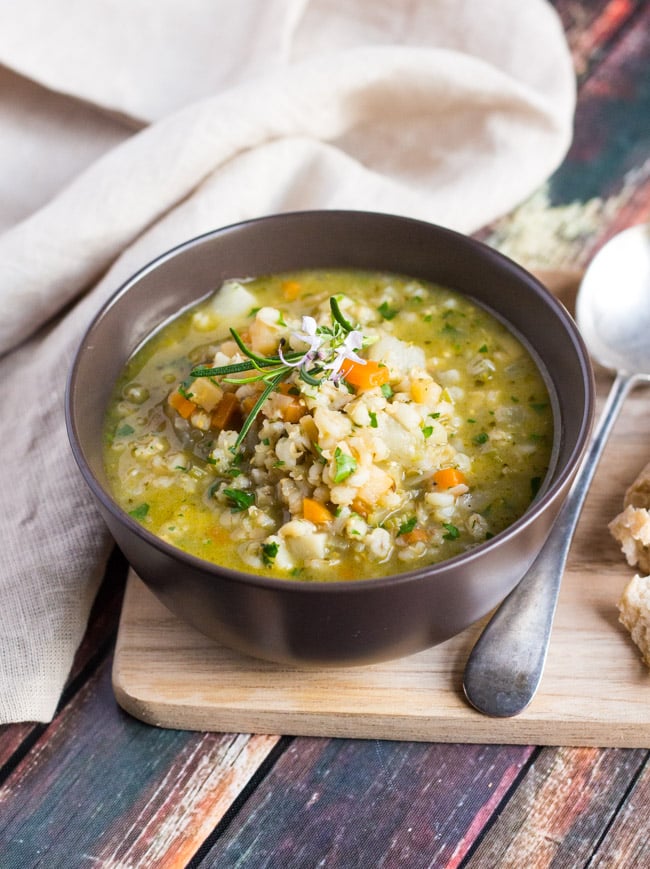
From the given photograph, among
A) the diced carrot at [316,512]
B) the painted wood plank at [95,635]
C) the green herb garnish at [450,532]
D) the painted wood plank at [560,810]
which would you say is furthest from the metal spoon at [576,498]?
the painted wood plank at [95,635]

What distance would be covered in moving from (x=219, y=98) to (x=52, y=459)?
1798 mm

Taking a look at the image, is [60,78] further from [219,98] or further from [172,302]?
[172,302]

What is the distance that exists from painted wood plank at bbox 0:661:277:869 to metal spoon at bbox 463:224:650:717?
748mm

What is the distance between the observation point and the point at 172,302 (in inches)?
155

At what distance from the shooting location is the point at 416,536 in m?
3.12

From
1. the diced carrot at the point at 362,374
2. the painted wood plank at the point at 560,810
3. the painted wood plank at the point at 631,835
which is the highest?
the diced carrot at the point at 362,374

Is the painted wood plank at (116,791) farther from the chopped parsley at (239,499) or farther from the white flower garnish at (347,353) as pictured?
the white flower garnish at (347,353)

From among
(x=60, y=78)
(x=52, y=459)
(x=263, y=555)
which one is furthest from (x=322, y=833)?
(x=60, y=78)

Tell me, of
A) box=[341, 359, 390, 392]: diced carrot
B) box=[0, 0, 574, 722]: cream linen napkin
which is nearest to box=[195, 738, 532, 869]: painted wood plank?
box=[341, 359, 390, 392]: diced carrot

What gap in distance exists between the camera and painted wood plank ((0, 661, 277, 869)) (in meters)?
3.11

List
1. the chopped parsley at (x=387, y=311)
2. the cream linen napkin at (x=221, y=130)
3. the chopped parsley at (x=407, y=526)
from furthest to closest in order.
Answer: the cream linen napkin at (x=221, y=130)
the chopped parsley at (x=387, y=311)
the chopped parsley at (x=407, y=526)

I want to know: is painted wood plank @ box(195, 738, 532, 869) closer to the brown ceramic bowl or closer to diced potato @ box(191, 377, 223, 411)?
the brown ceramic bowl

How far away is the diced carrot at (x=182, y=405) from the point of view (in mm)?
3496

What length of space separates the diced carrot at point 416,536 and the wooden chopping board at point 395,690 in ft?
1.47
